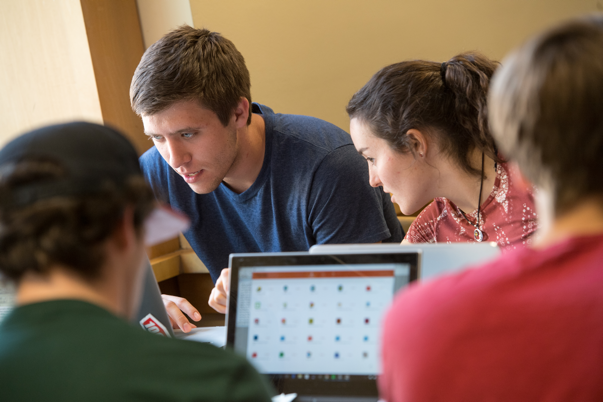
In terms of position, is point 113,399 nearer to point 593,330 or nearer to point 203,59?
point 593,330

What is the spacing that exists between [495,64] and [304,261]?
78 cm

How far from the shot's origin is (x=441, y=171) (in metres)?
1.34

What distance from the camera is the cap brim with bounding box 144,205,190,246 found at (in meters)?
0.60

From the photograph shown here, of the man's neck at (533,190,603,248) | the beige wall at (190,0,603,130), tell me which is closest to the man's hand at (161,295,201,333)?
the man's neck at (533,190,603,248)

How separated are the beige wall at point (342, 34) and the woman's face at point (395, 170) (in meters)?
0.96

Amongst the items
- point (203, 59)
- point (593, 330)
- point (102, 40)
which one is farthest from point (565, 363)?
point (102, 40)

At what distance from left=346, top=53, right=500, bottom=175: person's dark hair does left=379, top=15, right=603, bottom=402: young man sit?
73cm

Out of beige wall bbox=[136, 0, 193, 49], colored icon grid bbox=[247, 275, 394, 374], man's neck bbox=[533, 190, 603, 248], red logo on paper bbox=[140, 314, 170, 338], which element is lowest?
red logo on paper bbox=[140, 314, 170, 338]

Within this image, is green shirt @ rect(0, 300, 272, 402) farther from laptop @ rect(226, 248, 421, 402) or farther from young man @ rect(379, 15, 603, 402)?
laptop @ rect(226, 248, 421, 402)

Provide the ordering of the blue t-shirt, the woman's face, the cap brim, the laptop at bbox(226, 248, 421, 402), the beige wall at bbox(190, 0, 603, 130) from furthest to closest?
1. the beige wall at bbox(190, 0, 603, 130)
2. the blue t-shirt
3. the woman's face
4. the laptop at bbox(226, 248, 421, 402)
5. the cap brim

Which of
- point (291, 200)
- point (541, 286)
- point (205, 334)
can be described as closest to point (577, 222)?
point (541, 286)

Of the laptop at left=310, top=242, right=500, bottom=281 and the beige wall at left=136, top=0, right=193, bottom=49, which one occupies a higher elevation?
the beige wall at left=136, top=0, right=193, bottom=49

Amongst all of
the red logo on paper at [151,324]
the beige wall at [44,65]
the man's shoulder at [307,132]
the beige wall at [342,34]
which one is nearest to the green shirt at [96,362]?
the red logo on paper at [151,324]

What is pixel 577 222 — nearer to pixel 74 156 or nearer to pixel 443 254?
pixel 443 254
